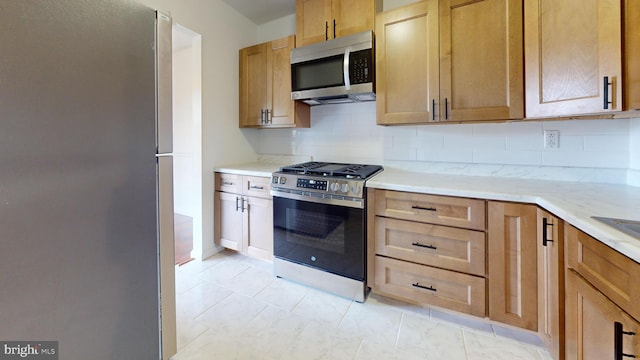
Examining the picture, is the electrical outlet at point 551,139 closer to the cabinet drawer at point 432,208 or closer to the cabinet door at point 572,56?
the cabinet door at point 572,56

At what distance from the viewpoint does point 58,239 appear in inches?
32.3

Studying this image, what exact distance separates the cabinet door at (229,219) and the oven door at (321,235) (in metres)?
0.48

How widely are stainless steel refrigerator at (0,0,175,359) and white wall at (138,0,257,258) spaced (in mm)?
1425

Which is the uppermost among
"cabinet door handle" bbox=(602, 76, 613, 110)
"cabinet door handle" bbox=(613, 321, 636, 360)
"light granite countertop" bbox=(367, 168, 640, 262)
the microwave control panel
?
the microwave control panel

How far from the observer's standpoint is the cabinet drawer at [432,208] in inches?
59.9

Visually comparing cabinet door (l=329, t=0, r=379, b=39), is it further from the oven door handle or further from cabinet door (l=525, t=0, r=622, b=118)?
the oven door handle

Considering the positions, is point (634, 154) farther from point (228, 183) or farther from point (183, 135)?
point (183, 135)

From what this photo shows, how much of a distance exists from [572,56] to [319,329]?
6.63 feet

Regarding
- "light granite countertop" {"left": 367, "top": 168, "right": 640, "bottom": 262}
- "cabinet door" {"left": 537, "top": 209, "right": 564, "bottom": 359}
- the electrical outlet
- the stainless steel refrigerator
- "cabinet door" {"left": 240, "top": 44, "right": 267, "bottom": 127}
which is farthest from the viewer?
"cabinet door" {"left": 240, "top": 44, "right": 267, "bottom": 127}

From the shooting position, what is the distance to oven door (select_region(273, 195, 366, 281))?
1854 millimetres

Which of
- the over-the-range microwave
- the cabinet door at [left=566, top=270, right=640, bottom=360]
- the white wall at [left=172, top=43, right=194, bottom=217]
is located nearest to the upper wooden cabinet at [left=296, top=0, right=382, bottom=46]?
the over-the-range microwave

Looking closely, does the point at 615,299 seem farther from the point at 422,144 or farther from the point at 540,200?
the point at 422,144

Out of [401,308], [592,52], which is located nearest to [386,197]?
[401,308]

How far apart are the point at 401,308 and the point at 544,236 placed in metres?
0.98
